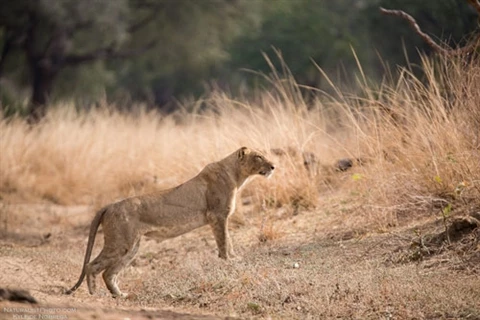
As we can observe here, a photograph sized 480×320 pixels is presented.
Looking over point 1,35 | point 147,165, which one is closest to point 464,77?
point 147,165

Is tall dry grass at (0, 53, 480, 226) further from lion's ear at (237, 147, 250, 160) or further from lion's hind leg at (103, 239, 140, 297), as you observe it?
lion's hind leg at (103, 239, 140, 297)

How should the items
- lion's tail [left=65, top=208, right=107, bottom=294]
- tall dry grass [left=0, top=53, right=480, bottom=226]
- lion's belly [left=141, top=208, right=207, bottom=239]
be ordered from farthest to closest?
tall dry grass [left=0, top=53, right=480, bottom=226], lion's belly [left=141, top=208, right=207, bottom=239], lion's tail [left=65, top=208, right=107, bottom=294]

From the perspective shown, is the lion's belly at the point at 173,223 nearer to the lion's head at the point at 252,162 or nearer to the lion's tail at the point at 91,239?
the lion's tail at the point at 91,239

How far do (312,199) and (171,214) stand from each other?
2.64m

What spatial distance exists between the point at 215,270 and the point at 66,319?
2001 millimetres

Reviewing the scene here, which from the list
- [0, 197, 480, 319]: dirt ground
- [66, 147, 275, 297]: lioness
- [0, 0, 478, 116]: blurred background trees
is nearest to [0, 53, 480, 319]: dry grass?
[0, 197, 480, 319]: dirt ground

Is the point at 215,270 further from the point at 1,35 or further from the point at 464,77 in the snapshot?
the point at 1,35

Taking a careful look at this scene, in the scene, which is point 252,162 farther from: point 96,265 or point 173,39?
point 173,39

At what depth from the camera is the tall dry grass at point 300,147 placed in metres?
7.95

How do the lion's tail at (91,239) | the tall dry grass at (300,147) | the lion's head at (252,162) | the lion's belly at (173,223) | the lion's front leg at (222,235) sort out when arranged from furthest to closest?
the lion's head at (252,162), the tall dry grass at (300,147), the lion's front leg at (222,235), the lion's belly at (173,223), the lion's tail at (91,239)

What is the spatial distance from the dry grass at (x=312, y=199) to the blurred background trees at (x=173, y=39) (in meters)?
6.69

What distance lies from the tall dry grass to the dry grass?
22mm

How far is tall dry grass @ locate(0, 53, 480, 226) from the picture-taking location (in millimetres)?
7953

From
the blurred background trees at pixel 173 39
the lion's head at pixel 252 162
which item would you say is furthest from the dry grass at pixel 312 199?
the blurred background trees at pixel 173 39
